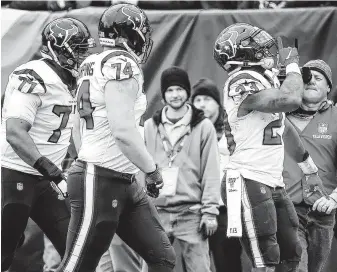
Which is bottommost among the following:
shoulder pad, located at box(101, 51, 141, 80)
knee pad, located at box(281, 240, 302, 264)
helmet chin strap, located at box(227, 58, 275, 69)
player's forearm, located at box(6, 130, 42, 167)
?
knee pad, located at box(281, 240, 302, 264)

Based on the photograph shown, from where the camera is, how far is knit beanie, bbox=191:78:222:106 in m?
7.48

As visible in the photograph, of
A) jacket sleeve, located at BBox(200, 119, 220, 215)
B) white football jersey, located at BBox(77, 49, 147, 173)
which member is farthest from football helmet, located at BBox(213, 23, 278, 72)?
jacket sleeve, located at BBox(200, 119, 220, 215)

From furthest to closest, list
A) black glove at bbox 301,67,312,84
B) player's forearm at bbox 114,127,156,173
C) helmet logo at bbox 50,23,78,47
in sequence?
black glove at bbox 301,67,312,84
helmet logo at bbox 50,23,78,47
player's forearm at bbox 114,127,156,173

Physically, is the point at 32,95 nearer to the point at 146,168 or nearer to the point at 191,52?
the point at 146,168

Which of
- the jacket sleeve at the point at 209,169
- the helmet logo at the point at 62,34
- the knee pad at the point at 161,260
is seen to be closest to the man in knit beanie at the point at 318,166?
the jacket sleeve at the point at 209,169

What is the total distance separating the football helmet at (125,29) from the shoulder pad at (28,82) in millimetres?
624

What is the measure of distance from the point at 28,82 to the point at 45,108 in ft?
0.69

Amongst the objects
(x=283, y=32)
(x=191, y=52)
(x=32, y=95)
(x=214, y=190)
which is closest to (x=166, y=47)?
(x=191, y=52)

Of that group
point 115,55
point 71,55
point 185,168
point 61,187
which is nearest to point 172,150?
point 185,168

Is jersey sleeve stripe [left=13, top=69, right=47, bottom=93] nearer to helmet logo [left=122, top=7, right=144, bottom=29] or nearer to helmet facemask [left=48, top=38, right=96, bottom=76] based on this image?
helmet facemask [left=48, top=38, right=96, bottom=76]

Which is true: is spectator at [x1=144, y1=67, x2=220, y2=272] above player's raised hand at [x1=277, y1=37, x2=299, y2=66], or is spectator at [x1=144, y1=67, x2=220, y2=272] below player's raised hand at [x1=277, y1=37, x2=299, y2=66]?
below

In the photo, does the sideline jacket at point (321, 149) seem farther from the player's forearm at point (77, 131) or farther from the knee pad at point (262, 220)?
the player's forearm at point (77, 131)

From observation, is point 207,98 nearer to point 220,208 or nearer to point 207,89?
point 207,89

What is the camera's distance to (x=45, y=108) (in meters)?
5.82
